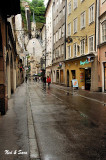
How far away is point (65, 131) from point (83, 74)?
20.6 m

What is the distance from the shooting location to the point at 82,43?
25438mm

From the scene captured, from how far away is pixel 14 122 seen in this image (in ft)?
24.9

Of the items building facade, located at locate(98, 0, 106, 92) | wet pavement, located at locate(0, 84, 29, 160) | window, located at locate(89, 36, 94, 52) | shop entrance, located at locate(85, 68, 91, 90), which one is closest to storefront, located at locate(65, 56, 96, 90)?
shop entrance, located at locate(85, 68, 91, 90)

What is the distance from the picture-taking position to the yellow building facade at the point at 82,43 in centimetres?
2220

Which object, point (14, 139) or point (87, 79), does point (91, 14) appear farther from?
point (14, 139)

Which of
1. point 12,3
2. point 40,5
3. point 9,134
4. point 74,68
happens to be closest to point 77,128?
point 9,134

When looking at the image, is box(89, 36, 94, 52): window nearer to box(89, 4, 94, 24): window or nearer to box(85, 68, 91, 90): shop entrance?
box(89, 4, 94, 24): window

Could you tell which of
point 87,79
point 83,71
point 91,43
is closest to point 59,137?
point 91,43

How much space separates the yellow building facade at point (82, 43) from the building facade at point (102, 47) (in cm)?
85

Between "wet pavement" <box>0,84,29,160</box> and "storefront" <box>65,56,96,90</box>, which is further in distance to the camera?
"storefront" <box>65,56,96,90</box>

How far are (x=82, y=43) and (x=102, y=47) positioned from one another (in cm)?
585

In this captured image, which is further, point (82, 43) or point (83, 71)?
point (83, 71)

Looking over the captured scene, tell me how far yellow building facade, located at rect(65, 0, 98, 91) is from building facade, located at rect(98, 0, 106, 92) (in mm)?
850

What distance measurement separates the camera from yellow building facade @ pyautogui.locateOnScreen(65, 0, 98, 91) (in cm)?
2220
